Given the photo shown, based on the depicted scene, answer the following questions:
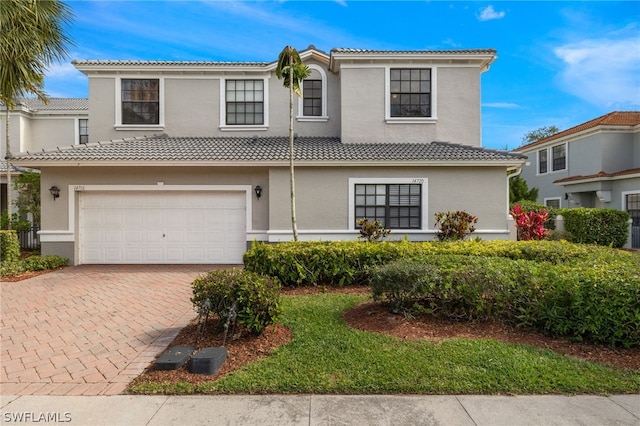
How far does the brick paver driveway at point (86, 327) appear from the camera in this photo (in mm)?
4078

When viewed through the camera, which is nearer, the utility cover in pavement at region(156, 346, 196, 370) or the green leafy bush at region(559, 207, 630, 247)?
the utility cover in pavement at region(156, 346, 196, 370)

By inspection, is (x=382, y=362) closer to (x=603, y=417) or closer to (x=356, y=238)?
(x=603, y=417)

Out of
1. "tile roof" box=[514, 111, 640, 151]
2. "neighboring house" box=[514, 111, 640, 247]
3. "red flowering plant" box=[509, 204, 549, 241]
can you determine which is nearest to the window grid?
"red flowering plant" box=[509, 204, 549, 241]

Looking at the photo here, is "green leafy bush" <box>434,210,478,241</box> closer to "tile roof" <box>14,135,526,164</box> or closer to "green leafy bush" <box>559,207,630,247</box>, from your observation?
"tile roof" <box>14,135,526,164</box>

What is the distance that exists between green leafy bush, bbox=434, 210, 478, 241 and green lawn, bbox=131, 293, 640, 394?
6.12 metres

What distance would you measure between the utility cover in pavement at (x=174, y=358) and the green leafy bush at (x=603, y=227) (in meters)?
17.0

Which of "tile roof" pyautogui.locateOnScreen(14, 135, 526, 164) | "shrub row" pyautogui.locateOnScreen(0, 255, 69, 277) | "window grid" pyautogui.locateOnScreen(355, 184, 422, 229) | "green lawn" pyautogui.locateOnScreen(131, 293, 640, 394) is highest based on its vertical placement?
"tile roof" pyautogui.locateOnScreen(14, 135, 526, 164)

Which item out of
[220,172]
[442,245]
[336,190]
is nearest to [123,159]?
[220,172]

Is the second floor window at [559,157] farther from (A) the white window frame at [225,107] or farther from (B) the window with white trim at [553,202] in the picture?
(A) the white window frame at [225,107]

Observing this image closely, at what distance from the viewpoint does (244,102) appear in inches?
523

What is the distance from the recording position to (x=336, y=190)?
10906 millimetres

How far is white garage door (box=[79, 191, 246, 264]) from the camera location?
36.7 ft

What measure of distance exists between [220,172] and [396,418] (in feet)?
30.5

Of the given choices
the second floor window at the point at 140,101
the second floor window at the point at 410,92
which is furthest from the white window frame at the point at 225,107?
the second floor window at the point at 410,92
